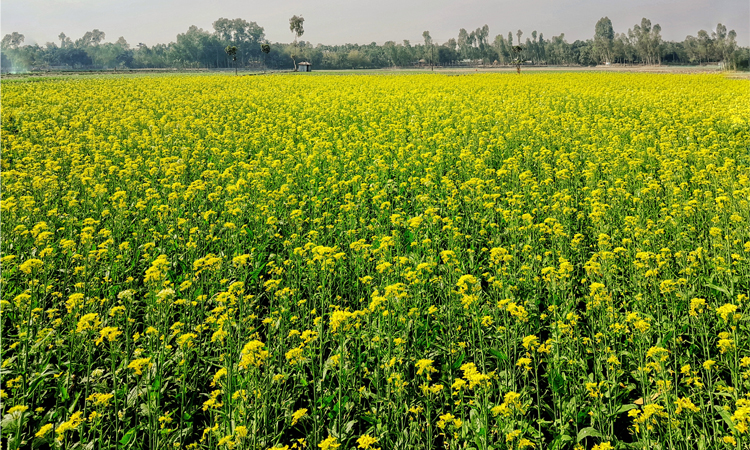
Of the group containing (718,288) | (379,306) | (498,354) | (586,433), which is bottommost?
(586,433)

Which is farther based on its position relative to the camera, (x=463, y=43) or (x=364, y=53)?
(x=463, y=43)

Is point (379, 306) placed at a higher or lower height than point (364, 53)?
lower

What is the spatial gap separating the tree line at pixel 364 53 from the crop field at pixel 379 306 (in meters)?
124

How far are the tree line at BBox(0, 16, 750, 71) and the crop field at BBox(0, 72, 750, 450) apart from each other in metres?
124

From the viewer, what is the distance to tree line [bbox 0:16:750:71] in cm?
12962

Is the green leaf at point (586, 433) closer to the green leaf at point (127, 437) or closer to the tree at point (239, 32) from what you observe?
the green leaf at point (127, 437)

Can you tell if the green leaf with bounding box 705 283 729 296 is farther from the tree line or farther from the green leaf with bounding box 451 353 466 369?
the tree line

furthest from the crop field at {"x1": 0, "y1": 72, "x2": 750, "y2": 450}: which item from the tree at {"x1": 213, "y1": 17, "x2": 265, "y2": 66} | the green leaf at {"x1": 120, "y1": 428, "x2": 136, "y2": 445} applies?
the tree at {"x1": 213, "y1": 17, "x2": 265, "y2": 66}

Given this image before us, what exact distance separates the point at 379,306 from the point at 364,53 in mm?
167164

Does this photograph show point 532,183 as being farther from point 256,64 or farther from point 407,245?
point 256,64

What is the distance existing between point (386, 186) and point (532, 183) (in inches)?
102

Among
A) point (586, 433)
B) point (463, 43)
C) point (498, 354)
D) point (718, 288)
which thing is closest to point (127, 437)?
point (498, 354)

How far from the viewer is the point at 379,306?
3.45m

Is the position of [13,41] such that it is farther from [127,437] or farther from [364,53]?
[127,437]
